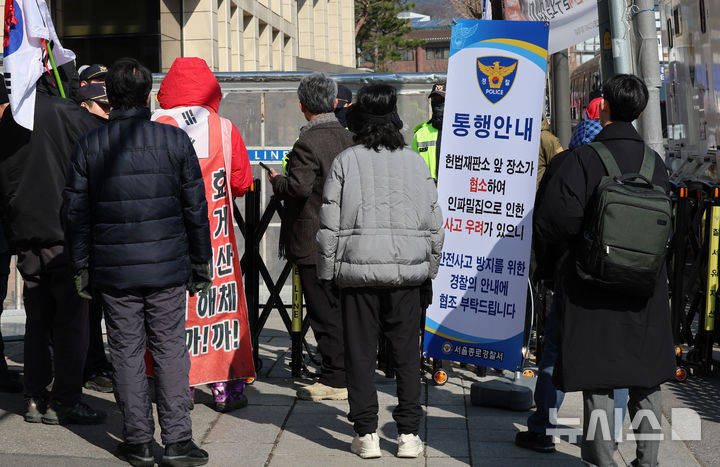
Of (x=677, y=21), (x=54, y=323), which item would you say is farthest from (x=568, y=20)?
(x=677, y=21)

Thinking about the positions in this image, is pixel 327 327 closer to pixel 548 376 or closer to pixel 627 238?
pixel 548 376

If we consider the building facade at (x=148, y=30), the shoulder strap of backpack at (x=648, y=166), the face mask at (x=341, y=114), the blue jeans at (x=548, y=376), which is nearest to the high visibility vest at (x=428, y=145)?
the face mask at (x=341, y=114)

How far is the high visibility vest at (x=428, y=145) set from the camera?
7340mm

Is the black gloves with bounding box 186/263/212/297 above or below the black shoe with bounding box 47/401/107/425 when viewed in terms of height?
above

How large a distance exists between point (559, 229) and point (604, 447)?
3.23 ft

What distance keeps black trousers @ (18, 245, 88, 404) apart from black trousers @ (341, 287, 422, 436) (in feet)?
5.53

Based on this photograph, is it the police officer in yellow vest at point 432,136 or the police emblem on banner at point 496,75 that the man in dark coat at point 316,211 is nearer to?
the police emblem on banner at point 496,75

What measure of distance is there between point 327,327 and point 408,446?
55.1 inches

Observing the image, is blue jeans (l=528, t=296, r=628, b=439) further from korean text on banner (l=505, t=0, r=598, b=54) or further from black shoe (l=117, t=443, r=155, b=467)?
korean text on banner (l=505, t=0, r=598, b=54)

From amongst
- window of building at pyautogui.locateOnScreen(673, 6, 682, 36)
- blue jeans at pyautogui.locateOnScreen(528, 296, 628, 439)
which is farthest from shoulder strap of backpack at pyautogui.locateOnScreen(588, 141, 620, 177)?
window of building at pyautogui.locateOnScreen(673, 6, 682, 36)

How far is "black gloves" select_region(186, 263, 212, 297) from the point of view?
502cm

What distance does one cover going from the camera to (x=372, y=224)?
16.4 ft

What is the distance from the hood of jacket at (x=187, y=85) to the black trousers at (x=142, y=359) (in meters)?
1.50

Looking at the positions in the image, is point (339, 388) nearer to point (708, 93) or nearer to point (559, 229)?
point (559, 229)
